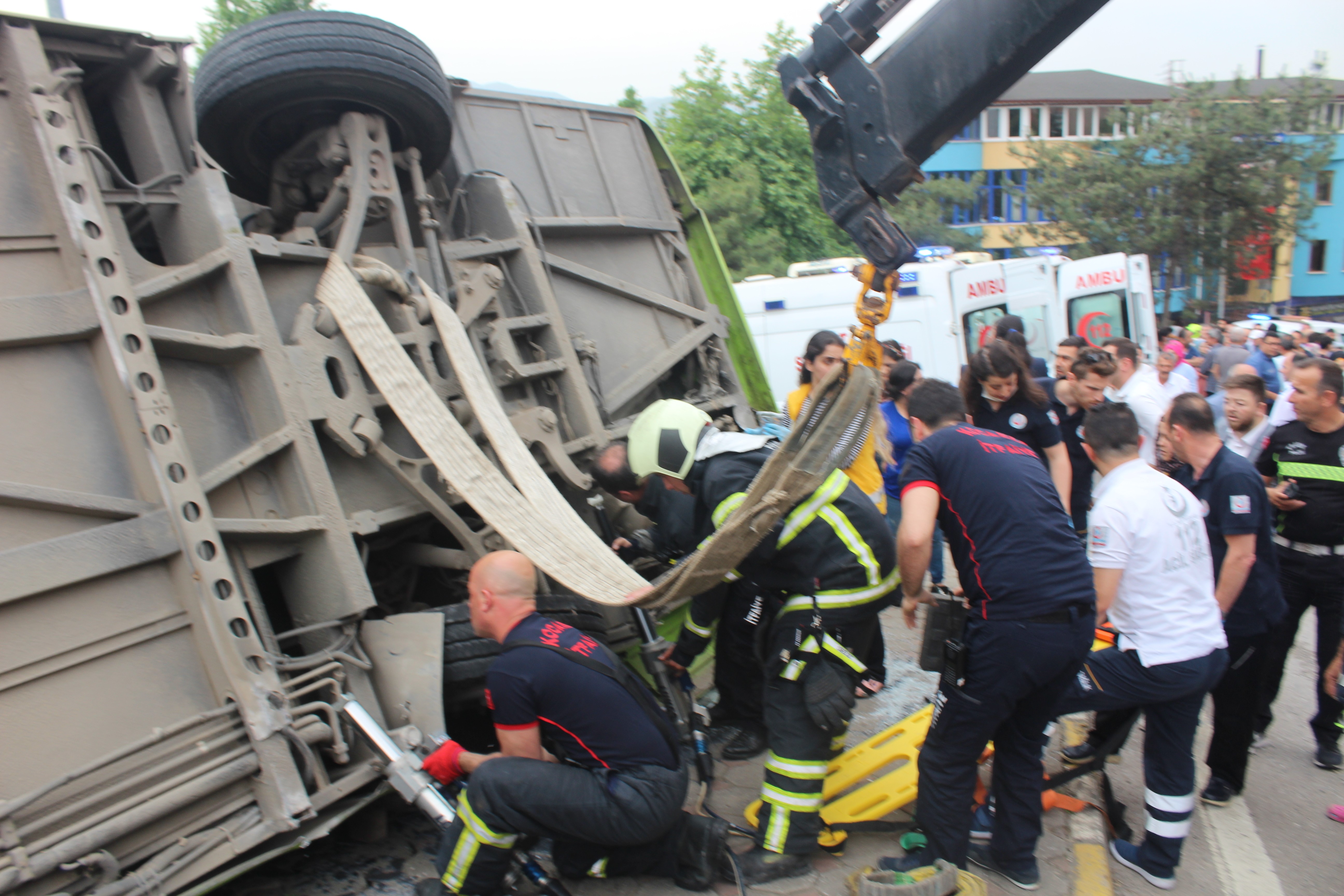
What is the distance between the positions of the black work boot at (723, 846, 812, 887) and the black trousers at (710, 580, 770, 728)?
3.19 feet

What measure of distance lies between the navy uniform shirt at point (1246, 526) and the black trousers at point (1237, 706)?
0.28 ft

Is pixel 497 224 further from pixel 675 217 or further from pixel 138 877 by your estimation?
pixel 138 877

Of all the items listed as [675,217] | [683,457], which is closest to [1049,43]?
[683,457]

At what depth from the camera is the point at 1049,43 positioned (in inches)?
114

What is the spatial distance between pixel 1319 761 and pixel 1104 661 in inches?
64.2

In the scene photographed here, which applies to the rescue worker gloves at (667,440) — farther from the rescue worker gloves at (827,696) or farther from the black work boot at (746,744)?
the black work boot at (746,744)

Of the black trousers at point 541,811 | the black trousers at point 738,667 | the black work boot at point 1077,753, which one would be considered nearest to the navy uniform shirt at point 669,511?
the black trousers at point 738,667

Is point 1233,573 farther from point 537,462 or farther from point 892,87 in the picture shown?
point 537,462

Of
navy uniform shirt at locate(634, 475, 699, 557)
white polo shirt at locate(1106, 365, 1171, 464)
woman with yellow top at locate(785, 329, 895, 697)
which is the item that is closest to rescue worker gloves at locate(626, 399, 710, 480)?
navy uniform shirt at locate(634, 475, 699, 557)

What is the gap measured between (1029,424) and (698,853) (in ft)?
9.55

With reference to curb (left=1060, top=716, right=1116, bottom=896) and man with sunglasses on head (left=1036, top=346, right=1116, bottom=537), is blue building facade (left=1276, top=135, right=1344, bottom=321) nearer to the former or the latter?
man with sunglasses on head (left=1036, top=346, right=1116, bottom=537)

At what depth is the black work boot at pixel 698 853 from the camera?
10.3 ft

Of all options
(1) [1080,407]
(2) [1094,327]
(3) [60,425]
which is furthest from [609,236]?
(2) [1094,327]

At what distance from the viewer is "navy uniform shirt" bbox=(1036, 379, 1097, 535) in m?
5.41
